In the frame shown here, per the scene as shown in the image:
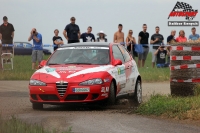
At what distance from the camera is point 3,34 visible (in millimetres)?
29906

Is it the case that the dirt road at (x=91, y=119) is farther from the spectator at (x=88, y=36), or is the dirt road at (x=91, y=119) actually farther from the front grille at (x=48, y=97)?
the spectator at (x=88, y=36)

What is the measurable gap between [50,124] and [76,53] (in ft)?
13.5

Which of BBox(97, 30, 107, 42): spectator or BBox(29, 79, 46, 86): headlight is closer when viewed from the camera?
BBox(29, 79, 46, 86): headlight

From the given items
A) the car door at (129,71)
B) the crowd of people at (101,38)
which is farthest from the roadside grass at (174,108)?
the crowd of people at (101,38)

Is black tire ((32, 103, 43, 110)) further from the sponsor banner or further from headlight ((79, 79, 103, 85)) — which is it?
the sponsor banner

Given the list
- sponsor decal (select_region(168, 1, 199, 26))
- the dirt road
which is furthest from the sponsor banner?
the dirt road

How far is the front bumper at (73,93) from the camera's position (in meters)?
14.9

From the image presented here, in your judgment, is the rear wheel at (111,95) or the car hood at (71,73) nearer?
the car hood at (71,73)

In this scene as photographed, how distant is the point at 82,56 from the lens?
16.2 meters

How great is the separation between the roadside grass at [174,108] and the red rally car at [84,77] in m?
0.94

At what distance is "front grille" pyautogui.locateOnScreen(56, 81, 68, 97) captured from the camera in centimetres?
1484

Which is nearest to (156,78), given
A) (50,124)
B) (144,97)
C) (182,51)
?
(144,97)

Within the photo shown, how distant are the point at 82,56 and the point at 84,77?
1325mm

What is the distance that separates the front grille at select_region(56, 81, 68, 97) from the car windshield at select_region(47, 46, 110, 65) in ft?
4.05
